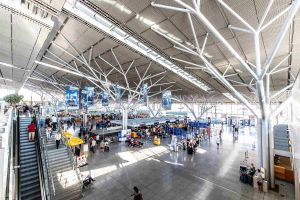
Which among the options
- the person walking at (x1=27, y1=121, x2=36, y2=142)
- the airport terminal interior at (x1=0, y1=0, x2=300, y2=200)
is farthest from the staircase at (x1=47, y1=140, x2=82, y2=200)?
the person walking at (x1=27, y1=121, x2=36, y2=142)

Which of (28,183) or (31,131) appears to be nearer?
(28,183)

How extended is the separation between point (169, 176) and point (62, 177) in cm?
665

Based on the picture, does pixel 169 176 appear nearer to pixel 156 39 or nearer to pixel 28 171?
pixel 28 171

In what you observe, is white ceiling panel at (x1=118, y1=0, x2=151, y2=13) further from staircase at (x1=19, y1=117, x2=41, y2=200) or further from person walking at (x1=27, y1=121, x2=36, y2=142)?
staircase at (x1=19, y1=117, x2=41, y2=200)

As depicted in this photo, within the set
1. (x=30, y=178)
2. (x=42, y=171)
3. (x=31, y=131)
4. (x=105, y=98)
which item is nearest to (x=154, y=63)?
(x=105, y=98)

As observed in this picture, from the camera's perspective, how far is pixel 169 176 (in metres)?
11.1

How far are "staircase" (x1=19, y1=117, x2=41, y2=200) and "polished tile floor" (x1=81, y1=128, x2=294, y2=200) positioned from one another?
8.35 ft

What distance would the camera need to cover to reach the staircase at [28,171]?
8.09 meters

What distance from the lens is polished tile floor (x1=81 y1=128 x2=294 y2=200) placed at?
8.92 metres

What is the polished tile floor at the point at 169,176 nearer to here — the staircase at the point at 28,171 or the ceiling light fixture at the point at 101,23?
the staircase at the point at 28,171

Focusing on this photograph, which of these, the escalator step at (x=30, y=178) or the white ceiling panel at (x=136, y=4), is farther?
the escalator step at (x=30, y=178)

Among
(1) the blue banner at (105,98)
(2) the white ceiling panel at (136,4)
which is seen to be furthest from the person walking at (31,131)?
(2) the white ceiling panel at (136,4)

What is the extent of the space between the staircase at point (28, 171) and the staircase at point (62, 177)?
708mm

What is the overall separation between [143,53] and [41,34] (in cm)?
680
